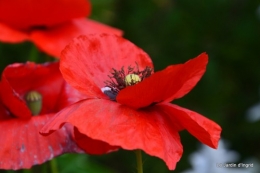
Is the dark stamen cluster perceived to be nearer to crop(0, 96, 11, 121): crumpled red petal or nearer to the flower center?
the flower center

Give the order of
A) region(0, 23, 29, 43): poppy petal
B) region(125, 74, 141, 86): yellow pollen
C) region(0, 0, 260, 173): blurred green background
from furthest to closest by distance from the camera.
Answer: region(0, 0, 260, 173): blurred green background
region(0, 23, 29, 43): poppy petal
region(125, 74, 141, 86): yellow pollen

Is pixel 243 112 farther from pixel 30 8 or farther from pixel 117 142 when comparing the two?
pixel 117 142

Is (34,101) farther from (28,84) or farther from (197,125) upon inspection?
(197,125)

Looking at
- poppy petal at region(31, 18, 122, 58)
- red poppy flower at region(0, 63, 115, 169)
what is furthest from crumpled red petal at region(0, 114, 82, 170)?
poppy petal at region(31, 18, 122, 58)

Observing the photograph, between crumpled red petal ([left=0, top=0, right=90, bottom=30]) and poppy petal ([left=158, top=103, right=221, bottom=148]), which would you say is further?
crumpled red petal ([left=0, top=0, right=90, bottom=30])

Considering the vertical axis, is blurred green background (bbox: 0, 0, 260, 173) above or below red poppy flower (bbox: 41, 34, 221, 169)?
below

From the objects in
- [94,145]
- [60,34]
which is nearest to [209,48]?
[60,34]

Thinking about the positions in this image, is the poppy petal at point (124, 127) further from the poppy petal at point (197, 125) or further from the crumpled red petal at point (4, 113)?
the crumpled red petal at point (4, 113)
